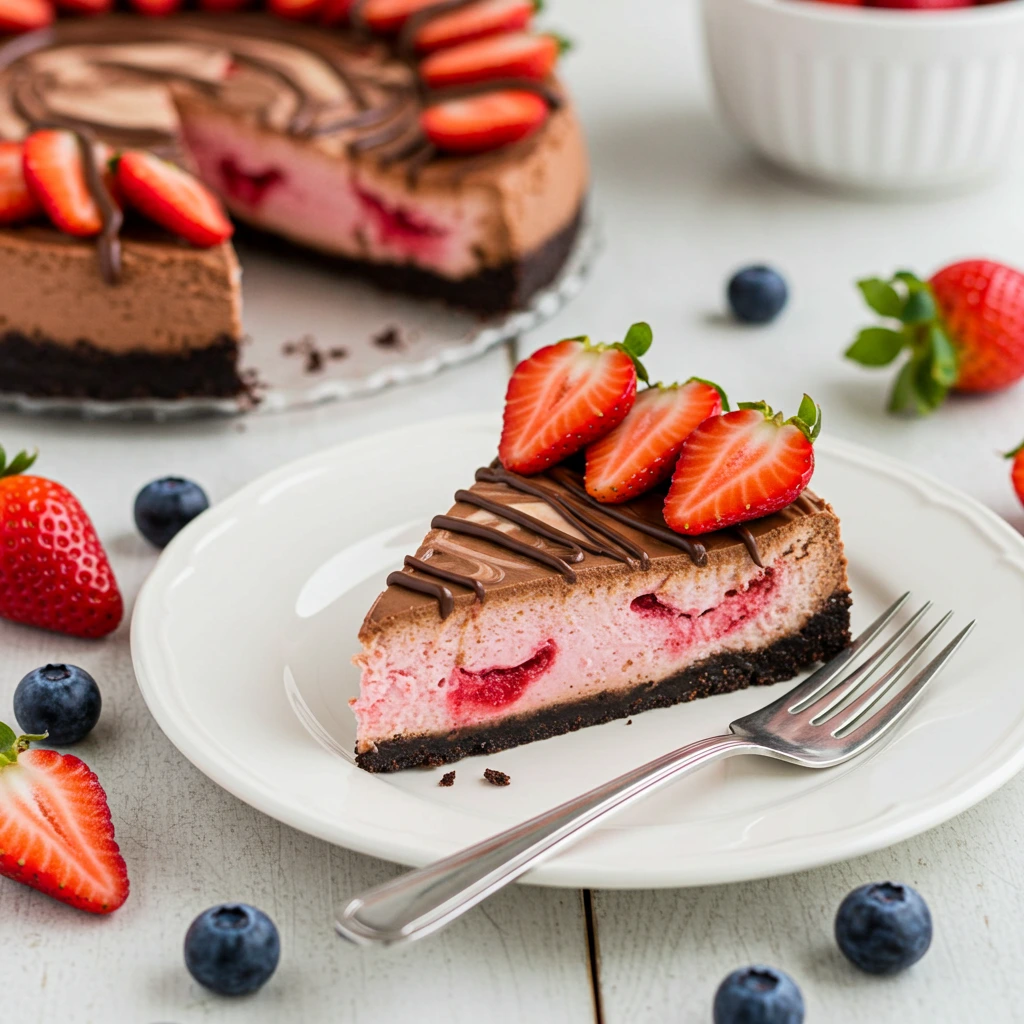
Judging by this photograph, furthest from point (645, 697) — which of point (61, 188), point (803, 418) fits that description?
point (61, 188)

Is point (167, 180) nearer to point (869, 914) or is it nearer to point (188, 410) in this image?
point (188, 410)

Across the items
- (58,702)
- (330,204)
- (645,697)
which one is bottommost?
(330,204)

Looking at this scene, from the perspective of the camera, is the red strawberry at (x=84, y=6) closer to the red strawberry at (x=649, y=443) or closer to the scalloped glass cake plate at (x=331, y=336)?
the scalloped glass cake plate at (x=331, y=336)

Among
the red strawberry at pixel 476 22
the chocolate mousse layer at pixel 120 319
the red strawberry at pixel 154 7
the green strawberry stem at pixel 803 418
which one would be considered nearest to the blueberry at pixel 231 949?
the green strawberry stem at pixel 803 418

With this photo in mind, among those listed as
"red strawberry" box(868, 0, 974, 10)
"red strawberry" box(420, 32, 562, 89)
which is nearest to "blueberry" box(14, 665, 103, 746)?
"red strawberry" box(420, 32, 562, 89)

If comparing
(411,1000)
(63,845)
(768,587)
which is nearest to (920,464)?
(768,587)

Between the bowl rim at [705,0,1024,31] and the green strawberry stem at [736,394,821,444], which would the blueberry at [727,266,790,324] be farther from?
the green strawberry stem at [736,394,821,444]

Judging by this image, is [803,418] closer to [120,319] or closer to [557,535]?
[557,535]
